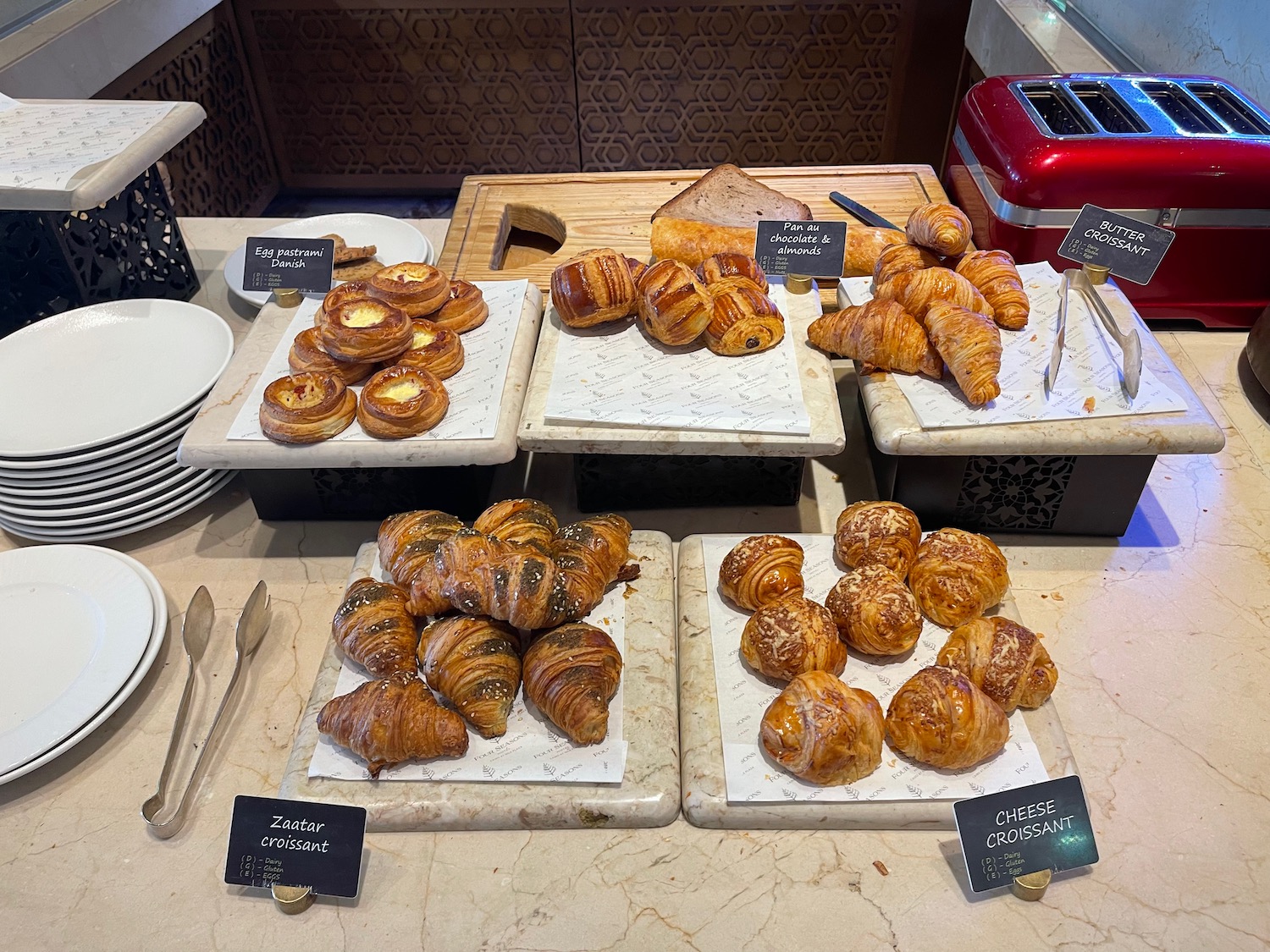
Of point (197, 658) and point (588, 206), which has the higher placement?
point (588, 206)

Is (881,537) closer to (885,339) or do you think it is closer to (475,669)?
(885,339)

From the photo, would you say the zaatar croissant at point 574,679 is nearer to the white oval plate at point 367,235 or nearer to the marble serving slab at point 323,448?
the marble serving slab at point 323,448

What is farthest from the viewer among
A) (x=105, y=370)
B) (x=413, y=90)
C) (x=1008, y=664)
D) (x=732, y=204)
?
(x=413, y=90)

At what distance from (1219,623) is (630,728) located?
94cm

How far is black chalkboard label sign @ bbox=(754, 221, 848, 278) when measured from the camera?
5.35 feet

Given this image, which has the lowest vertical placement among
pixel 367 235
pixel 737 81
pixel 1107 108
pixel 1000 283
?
pixel 737 81

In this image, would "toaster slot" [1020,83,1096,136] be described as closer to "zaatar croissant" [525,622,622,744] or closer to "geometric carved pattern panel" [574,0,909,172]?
"zaatar croissant" [525,622,622,744]

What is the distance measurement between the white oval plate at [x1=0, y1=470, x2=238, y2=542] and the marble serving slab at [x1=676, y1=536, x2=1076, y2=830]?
3.08 ft

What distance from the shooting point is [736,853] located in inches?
42.0

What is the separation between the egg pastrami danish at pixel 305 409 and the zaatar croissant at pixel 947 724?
0.90m

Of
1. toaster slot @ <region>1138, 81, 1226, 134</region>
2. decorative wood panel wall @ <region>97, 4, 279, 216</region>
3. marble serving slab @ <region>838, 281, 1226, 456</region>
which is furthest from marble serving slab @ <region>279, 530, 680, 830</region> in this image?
decorative wood panel wall @ <region>97, 4, 279, 216</region>

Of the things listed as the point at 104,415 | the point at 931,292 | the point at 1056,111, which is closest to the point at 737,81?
the point at 1056,111

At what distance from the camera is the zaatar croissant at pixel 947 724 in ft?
3.35

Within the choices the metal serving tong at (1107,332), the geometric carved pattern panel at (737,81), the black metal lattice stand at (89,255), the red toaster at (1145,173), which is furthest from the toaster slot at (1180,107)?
the black metal lattice stand at (89,255)
